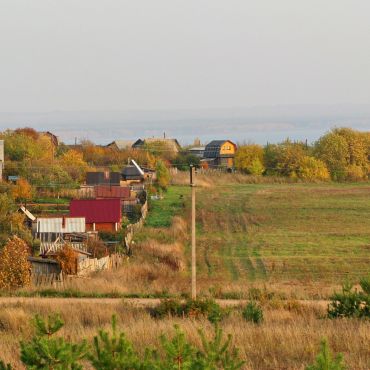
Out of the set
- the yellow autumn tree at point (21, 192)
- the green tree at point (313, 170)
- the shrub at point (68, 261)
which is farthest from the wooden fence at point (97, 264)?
the green tree at point (313, 170)

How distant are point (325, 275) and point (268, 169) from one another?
50.5 meters

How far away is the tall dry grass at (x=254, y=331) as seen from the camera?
10.8 m

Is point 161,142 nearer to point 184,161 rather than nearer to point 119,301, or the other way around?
point 184,161

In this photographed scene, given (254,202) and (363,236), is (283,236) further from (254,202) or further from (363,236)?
(254,202)

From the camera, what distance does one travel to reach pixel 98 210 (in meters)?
35.6

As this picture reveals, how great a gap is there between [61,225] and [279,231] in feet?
39.9

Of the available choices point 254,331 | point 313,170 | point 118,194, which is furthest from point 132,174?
point 254,331

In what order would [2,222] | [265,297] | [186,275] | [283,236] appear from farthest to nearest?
[283,236] → [2,222] → [186,275] → [265,297]

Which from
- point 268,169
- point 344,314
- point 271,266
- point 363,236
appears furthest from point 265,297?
point 268,169

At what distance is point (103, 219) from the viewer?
35188mm

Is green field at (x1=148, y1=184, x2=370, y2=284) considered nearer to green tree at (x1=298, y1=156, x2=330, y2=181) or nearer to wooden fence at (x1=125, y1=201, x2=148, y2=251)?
wooden fence at (x1=125, y1=201, x2=148, y2=251)

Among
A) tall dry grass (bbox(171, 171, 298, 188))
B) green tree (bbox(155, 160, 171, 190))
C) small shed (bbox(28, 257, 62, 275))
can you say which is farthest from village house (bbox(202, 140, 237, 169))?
small shed (bbox(28, 257, 62, 275))

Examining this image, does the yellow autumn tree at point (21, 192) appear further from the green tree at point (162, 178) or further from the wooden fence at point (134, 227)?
the green tree at point (162, 178)

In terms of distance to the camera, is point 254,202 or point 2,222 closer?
Answer: point 2,222
